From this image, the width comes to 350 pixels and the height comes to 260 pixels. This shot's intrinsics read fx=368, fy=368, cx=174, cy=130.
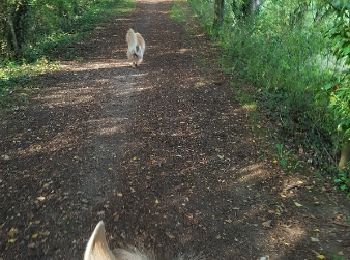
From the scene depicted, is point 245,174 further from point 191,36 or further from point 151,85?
point 191,36

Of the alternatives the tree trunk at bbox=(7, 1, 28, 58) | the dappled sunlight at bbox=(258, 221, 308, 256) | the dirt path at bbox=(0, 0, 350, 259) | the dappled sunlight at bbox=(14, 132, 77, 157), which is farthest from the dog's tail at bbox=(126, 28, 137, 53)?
the dappled sunlight at bbox=(258, 221, 308, 256)

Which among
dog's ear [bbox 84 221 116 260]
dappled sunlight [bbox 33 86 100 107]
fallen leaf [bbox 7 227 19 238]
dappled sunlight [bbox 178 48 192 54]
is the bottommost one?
fallen leaf [bbox 7 227 19 238]

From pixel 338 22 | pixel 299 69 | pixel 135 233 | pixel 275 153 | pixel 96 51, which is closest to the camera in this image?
pixel 135 233

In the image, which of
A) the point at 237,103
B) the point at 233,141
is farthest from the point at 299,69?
the point at 233,141

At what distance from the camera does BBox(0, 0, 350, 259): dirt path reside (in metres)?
4.00

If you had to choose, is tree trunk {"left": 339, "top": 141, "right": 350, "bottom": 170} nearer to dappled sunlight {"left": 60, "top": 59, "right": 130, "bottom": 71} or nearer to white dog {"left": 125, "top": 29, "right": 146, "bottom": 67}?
white dog {"left": 125, "top": 29, "right": 146, "bottom": 67}

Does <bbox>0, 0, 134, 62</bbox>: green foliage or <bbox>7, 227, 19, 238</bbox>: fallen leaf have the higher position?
<bbox>0, 0, 134, 62</bbox>: green foliage

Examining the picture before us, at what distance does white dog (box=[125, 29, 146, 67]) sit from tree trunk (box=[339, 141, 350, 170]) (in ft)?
20.2

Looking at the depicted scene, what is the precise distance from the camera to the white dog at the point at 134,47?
9.59 meters

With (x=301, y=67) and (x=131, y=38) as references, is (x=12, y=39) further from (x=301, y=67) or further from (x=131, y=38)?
(x=301, y=67)

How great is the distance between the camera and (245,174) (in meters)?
5.27

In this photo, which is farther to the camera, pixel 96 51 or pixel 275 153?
pixel 96 51

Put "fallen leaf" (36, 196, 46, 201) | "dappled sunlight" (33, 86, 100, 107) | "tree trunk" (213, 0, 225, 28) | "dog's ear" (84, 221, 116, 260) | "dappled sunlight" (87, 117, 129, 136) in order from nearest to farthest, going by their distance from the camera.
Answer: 1. "dog's ear" (84, 221, 116, 260)
2. "fallen leaf" (36, 196, 46, 201)
3. "dappled sunlight" (87, 117, 129, 136)
4. "dappled sunlight" (33, 86, 100, 107)
5. "tree trunk" (213, 0, 225, 28)

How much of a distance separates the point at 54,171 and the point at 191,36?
34.2 ft
